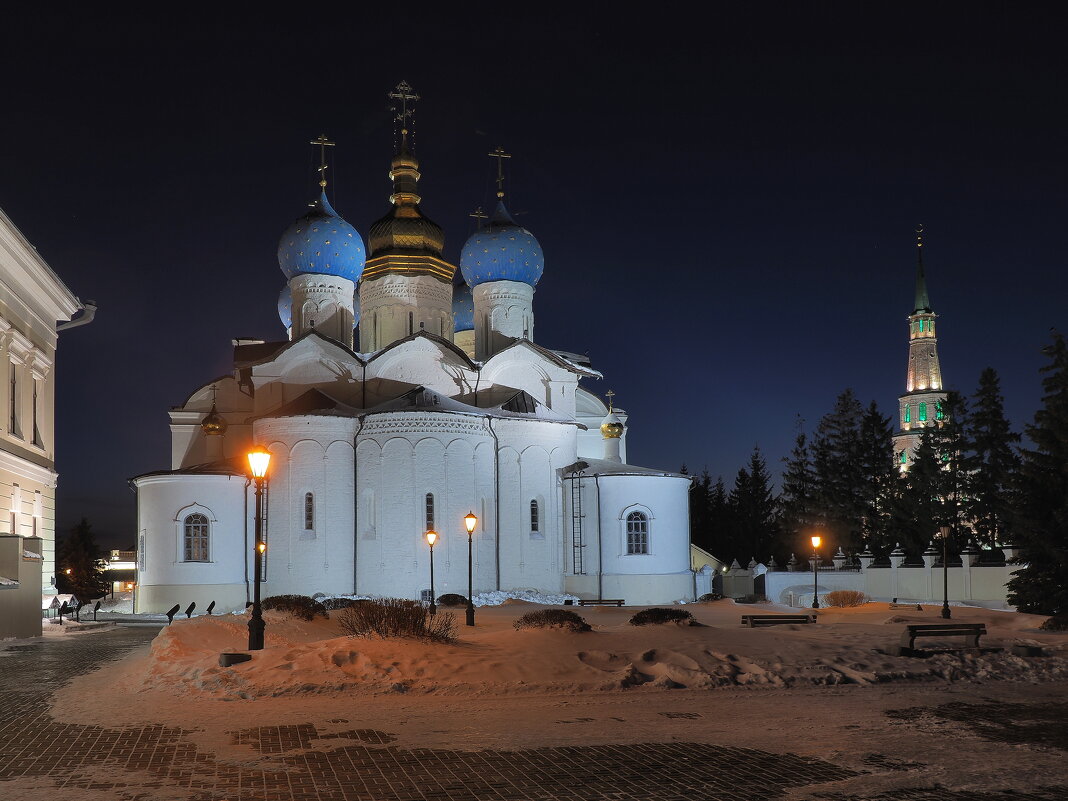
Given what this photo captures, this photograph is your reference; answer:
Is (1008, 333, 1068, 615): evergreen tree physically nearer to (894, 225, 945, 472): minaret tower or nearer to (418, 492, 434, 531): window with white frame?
(418, 492, 434, 531): window with white frame

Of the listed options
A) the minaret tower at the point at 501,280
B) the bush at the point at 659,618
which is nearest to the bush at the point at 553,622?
the bush at the point at 659,618

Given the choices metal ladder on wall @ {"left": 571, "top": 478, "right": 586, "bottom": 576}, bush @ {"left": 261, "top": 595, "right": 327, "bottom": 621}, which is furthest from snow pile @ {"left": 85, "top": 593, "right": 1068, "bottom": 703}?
metal ladder on wall @ {"left": 571, "top": 478, "right": 586, "bottom": 576}

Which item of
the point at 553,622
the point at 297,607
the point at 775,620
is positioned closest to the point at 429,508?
the point at 297,607

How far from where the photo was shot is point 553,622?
1795cm

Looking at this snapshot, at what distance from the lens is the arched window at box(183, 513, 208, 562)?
112 ft

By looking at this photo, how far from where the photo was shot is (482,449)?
1421 inches

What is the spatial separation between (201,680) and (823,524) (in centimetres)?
4594

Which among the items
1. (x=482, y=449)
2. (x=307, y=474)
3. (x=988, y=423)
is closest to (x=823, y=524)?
(x=988, y=423)

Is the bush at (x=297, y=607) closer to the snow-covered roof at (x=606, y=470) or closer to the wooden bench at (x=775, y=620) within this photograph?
the wooden bench at (x=775, y=620)

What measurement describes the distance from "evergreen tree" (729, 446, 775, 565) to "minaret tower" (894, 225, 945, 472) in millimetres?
13850

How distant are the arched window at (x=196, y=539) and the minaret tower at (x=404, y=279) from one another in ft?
35.0

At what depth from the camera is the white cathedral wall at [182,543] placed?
111 feet

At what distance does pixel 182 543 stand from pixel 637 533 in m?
15.5

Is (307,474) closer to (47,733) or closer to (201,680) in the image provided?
(201,680)
